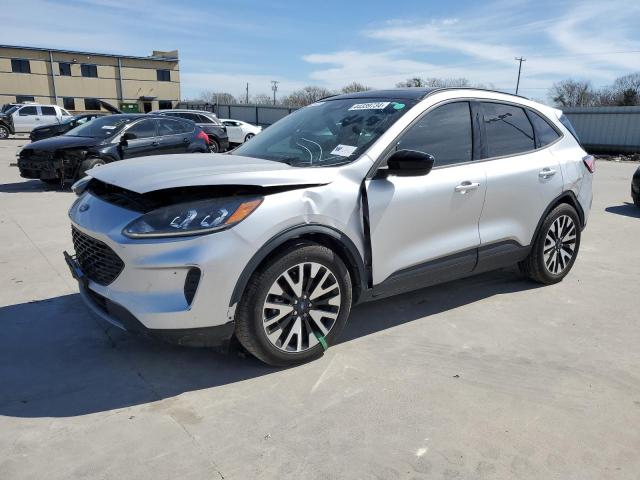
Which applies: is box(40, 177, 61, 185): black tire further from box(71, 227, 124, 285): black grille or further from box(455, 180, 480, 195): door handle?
box(455, 180, 480, 195): door handle

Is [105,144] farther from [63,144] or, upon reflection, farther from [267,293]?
[267,293]

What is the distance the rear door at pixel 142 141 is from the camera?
33.1 ft

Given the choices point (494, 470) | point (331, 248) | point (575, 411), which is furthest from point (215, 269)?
point (575, 411)

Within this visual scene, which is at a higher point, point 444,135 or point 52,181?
point 444,135

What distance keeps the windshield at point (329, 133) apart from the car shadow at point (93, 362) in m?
1.33

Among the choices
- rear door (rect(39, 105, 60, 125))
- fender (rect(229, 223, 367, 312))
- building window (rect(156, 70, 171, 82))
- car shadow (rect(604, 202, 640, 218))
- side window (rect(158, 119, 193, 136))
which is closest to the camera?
fender (rect(229, 223, 367, 312))

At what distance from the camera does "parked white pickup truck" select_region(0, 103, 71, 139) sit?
26094 millimetres

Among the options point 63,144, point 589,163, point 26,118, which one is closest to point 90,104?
point 26,118

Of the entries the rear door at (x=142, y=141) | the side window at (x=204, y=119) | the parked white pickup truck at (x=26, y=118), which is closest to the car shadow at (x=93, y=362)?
the rear door at (x=142, y=141)

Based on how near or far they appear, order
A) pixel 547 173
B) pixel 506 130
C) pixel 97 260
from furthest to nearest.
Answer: pixel 547 173 → pixel 506 130 → pixel 97 260

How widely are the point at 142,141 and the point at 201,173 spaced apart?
26.4ft

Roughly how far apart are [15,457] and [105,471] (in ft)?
1.52

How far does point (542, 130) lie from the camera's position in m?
4.68

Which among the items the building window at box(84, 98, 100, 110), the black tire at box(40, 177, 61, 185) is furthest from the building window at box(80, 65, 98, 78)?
the black tire at box(40, 177, 61, 185)
